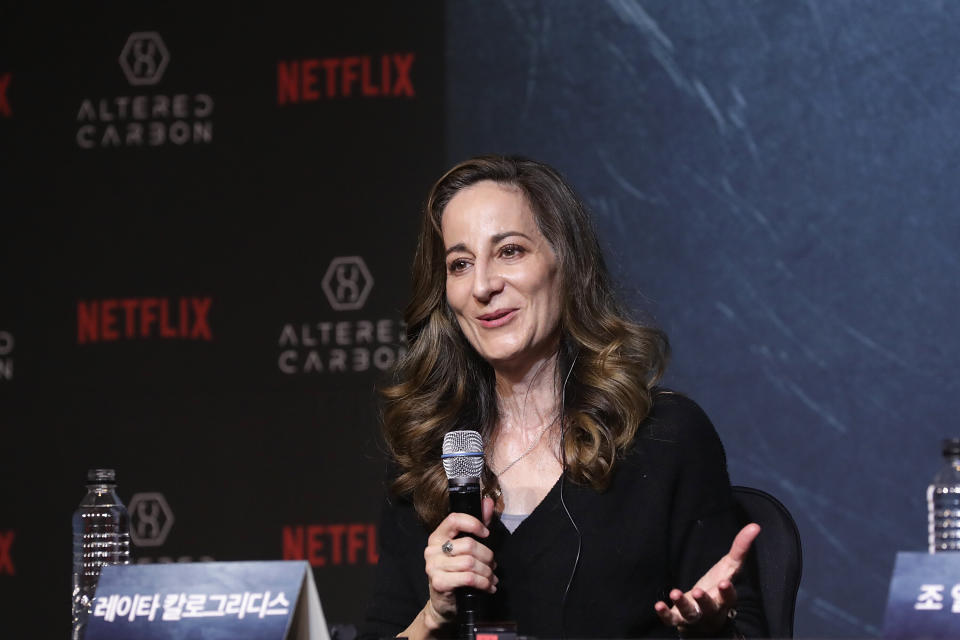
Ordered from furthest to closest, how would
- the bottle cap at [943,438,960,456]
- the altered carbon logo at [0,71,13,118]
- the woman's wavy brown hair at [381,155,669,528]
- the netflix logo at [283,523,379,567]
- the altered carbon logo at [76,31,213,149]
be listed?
the altered carbon logo at [0,71,13,118], the altered carbon logo at [76,31,213,149], the netflix logo at [283,523,379,567], the woman's wavy brown hair at [381,155,669,528], the bottle cap at [943,438,960,456]

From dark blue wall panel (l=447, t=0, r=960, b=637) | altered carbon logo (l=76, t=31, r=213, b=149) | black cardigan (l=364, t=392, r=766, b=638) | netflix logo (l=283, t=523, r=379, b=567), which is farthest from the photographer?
altered carbon logo (l=76, t=31, r=213, b=149)

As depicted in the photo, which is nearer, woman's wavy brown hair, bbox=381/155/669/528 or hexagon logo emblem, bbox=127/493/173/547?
woman's wavy brown hair, bbox=381/155/669/528

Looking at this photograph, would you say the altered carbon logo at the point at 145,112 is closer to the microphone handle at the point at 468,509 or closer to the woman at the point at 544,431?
the woman at the point at 544,431

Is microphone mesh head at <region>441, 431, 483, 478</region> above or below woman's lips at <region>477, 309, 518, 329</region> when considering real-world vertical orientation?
below

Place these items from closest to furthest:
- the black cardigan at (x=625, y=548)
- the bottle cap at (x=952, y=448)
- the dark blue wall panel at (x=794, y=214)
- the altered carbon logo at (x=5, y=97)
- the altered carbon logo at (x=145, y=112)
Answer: the bottle cap at (x=952, y=448), the black cardigan at (x=625, y=548), the dark blue wall panel at (x=794, y=214), the altered carbon logo at (x=145, y=112), the altered carbon logo at (x=5, y=97)

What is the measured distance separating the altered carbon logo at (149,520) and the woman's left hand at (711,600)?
6.69ft

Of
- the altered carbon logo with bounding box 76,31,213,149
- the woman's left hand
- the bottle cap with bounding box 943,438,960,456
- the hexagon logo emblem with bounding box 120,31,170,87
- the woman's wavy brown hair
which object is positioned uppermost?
the hexagon logo emblem with bounding box 120,31,170,87

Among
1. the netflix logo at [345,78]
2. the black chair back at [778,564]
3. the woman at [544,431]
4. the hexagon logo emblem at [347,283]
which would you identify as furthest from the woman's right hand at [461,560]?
the netflix logo at [345,78]

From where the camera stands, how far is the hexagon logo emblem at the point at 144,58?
3557 mm

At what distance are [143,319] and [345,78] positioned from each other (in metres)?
0.88

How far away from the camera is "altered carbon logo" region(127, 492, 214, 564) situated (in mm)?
3346

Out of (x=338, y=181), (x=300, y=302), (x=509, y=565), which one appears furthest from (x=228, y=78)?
(x=509, y=565)

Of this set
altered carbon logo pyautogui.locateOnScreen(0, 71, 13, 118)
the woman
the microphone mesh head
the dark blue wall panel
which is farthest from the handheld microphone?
altered carbon logo pyautogui.locateOnScreen(0, 71, 13, 118)

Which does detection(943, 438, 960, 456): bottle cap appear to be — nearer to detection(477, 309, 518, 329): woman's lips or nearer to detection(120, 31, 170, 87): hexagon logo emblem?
detection(477, 309, 518, 329): woman's lips
